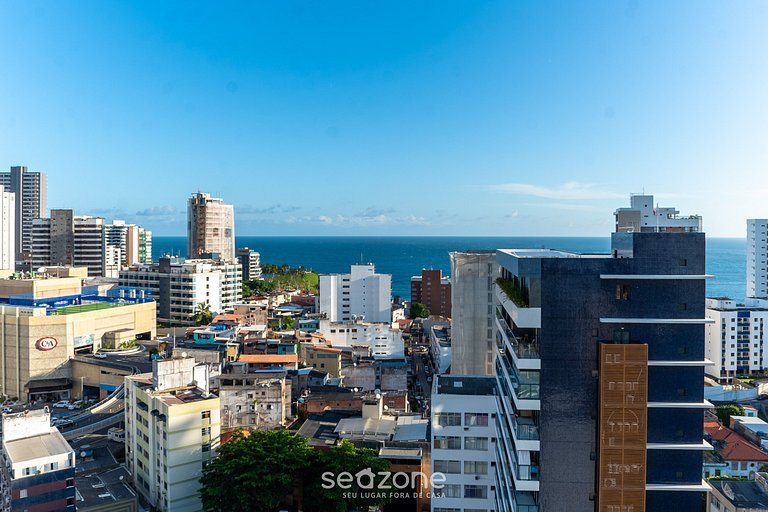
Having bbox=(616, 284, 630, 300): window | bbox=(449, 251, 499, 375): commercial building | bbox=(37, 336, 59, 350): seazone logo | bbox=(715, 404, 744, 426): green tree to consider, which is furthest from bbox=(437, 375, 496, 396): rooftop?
bbox=(37, 336, 59, 350): seazone logo

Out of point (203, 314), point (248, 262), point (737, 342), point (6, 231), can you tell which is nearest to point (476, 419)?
point (737, 342)

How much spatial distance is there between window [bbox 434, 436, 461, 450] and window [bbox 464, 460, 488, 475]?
0.59 meters

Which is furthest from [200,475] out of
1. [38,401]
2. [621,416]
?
[38,401]

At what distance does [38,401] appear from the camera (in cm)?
4097

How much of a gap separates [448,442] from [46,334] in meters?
34.4

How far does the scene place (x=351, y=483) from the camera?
842 inches

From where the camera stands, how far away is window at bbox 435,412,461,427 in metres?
19.6

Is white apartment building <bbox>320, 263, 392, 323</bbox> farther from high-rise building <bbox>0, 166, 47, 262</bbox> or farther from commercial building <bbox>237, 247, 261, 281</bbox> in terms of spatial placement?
high-rise building <bbox>0, 166, 47, 262</bbox>

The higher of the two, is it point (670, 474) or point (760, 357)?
point (670, 474)

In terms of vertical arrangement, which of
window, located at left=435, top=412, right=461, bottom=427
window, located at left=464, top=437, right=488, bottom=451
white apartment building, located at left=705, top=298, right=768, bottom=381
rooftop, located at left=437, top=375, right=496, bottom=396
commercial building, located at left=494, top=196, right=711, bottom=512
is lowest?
white apartment building, located at left=705, top=298, right=768, bottom=381

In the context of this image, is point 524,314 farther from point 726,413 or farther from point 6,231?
point 6,231

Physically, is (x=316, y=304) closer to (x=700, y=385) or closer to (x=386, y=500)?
(x=386, y=500)

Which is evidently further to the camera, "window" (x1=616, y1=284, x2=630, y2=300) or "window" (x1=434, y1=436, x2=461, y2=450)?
"window" (x1=434, y1=436, x2=461, y2=450)

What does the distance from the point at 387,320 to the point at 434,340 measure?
572 inches
